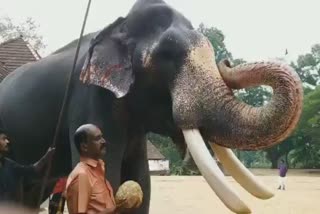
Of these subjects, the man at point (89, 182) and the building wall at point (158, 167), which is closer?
the man at point (89, 182)

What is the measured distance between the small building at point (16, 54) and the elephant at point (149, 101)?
694 cm

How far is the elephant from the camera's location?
3984mm

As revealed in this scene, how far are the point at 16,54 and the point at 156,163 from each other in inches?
979

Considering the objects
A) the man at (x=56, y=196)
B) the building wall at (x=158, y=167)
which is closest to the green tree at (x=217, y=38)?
the building wall at (x=158, y=167)

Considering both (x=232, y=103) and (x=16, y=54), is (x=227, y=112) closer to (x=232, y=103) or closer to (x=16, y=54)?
(x=232, y=103)

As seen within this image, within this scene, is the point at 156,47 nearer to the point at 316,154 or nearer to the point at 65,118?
the point at 65,118

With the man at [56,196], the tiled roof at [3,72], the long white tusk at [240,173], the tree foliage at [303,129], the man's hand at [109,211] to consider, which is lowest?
the tree foliage at [303,129]

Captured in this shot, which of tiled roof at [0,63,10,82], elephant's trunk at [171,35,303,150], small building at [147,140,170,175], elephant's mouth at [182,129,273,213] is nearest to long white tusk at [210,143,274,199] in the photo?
elephant's mouth at [182,129,273,213]

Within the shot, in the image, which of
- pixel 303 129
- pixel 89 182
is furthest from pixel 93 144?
pixel 303 129

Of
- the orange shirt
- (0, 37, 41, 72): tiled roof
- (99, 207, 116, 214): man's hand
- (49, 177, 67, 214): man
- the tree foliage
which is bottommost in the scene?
the tree foliage

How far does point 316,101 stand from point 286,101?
44.1 meters

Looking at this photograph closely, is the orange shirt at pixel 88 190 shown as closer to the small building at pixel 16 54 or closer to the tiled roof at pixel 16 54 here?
the small building at pixel 16 54

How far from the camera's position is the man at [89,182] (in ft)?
9.08

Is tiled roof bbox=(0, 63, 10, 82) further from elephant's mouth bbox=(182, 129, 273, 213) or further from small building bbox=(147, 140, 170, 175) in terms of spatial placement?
small building bbox=(147, 140, 170, 175)
